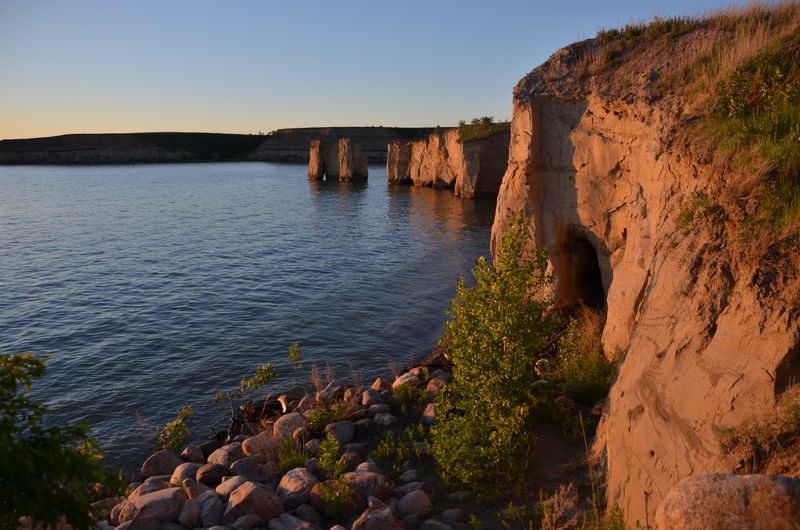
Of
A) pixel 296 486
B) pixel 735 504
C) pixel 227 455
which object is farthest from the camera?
pixel 227 455

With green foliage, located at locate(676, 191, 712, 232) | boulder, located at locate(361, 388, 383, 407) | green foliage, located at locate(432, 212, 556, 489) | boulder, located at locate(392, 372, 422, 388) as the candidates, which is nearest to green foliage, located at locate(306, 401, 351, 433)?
boulder, located at locate(361, 388, 383, 407)

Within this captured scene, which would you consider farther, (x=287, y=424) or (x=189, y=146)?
(x=189, y=146)

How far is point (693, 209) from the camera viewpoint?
8.78 metres

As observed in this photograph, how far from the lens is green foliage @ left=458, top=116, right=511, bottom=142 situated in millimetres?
58938

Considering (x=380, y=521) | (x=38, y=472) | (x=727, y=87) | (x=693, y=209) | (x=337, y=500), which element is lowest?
(x=337, y=500)

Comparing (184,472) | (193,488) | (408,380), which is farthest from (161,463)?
(408,380)

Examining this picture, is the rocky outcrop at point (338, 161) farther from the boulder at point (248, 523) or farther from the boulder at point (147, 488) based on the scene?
the boulder at point (248, 523)

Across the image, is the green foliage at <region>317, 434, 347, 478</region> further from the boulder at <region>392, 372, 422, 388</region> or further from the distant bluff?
the distant bluff

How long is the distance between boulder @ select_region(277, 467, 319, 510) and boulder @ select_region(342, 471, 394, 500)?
0.68m

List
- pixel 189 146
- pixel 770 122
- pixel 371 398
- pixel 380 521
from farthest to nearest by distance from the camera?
pixel 189 146 < pixel 371 398 < pixel 770 122 < pixel 380 521

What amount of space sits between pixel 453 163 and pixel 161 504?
6166 centimetres

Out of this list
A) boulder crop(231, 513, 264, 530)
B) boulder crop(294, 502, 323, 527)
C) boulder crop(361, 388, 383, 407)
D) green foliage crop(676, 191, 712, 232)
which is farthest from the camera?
boulder crop(361, 388, 383, 407)

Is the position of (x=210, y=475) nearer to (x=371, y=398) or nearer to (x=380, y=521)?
(x=371, y=398)

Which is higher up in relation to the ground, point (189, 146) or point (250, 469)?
point (189, 146)
